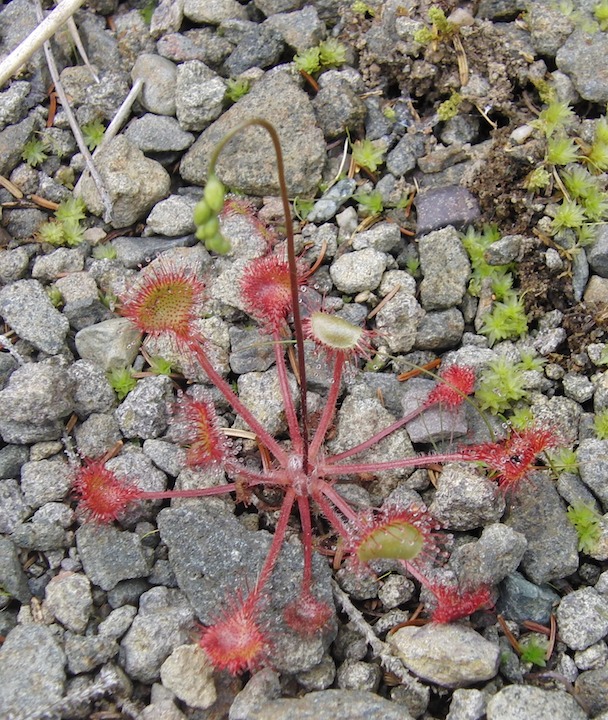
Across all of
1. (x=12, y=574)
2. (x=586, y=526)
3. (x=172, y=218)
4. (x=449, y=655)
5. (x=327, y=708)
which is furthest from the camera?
(x=172, y=218)

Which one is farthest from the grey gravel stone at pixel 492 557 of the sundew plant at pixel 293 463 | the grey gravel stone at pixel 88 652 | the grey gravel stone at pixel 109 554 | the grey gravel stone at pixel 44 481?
the grey gravel stone at pixel 44 481

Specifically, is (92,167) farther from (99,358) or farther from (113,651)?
(113,651)

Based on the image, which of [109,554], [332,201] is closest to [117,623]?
[109,554]

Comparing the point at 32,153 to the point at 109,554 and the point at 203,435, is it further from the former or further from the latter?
the point at 109,554

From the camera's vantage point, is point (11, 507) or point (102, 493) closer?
point (102, 493)

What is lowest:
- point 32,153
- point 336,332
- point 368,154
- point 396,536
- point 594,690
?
point 594,690

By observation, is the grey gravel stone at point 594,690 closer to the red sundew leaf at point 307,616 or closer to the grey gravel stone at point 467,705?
the grey gravel stone at point 467,705

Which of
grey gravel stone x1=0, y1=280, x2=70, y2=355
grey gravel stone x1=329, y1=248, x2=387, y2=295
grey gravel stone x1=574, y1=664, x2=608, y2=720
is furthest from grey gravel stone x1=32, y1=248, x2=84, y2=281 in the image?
grey gravel stone x1=574, y1=664, x2=608, y2=720
